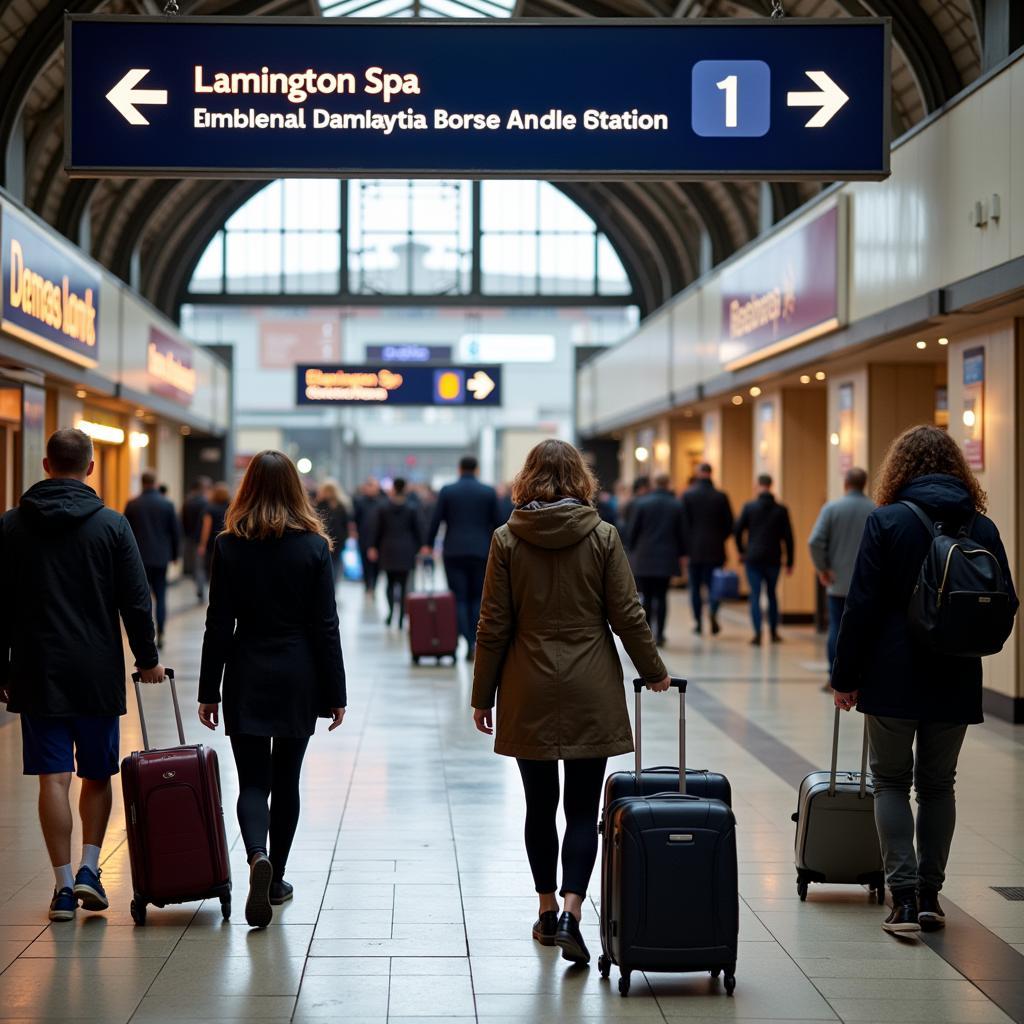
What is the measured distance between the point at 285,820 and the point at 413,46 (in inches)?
131

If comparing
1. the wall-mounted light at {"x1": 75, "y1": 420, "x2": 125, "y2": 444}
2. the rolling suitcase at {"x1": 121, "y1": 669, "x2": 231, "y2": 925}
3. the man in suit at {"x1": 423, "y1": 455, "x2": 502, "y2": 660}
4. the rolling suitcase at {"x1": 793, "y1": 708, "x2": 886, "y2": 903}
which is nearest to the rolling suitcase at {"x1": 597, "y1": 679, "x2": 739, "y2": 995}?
the rolling suitcase at {"x1": 793, "y1": 708, "x2": 886, "y2": 903}

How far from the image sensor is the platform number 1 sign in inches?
260

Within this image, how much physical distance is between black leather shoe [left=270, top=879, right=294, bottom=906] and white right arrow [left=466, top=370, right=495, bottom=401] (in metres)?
22.2

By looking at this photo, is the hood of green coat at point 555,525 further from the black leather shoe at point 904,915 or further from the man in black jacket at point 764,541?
the man in black jacket at point 764,541

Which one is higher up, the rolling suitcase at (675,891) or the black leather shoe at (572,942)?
the rolling suitcase at (675,891)

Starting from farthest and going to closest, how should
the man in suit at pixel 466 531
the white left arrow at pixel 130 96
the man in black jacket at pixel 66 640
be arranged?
1. the man in suit at pixel 466 531
2. the white left arrow at pixel 130 96
3. the man in black jacket at pixel 66 640

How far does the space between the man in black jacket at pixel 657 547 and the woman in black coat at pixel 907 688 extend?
9544 mm

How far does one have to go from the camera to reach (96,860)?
5.43 meters

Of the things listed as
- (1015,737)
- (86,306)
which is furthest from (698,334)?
(1015,737)

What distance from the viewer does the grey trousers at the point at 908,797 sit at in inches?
204

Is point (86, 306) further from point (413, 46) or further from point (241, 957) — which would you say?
point (241, 957)

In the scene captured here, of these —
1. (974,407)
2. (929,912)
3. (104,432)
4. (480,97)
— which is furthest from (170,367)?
(929,912)

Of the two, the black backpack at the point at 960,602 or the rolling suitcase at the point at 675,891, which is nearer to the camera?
the rolling suitcase at the point at 675,891

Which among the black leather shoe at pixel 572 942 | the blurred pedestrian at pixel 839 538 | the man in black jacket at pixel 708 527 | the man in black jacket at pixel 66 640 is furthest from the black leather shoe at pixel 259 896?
the man in black jacket at pixel 708 527
